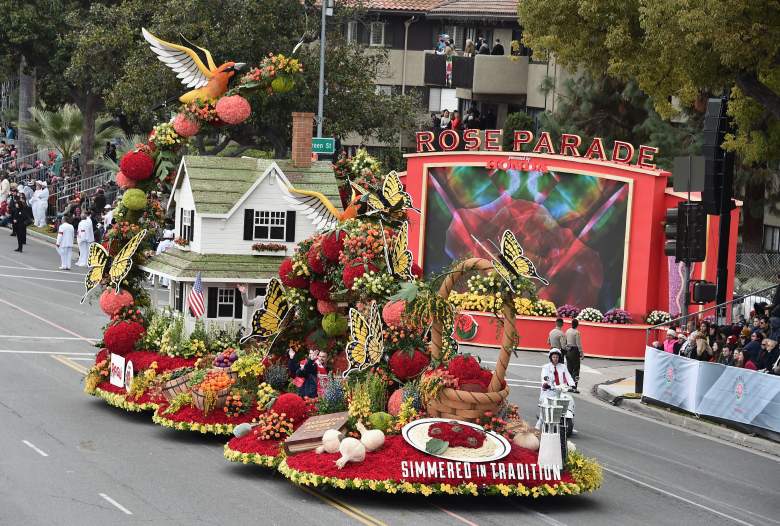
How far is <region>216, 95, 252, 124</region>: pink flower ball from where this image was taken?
28.0 m

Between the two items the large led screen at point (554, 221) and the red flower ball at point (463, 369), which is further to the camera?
the large led screen at point (554, 221)

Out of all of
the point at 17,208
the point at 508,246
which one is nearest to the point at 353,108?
the point at 17,208

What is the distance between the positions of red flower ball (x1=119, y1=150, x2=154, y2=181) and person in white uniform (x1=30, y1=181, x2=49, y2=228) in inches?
1222

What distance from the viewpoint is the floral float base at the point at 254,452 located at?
21656 mm

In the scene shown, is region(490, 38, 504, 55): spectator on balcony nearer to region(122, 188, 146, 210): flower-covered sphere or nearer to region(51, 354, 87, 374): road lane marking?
region(51, 354, 87, 374): road lane marking

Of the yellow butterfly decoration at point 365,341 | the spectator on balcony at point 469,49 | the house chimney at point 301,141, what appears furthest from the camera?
the spectator on balcony at point 469,49

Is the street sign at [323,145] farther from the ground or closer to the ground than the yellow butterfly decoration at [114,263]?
farther from the ground

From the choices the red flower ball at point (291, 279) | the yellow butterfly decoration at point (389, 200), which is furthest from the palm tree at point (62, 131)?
the yellow butterfly decoration at point (389, 200)

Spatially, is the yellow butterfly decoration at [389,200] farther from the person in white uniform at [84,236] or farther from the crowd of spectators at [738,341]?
the person in white uniform at [84,236]

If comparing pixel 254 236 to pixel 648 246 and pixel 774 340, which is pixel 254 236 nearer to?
pixel 774 340

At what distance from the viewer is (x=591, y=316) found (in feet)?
127

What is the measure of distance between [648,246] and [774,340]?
10.2m

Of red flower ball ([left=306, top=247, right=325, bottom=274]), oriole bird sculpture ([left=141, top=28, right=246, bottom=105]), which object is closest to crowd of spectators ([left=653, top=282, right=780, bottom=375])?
red flower ball ([left=306, top=247, right=325, bottom=274])

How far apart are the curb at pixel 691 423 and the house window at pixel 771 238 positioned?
47.9 ft
